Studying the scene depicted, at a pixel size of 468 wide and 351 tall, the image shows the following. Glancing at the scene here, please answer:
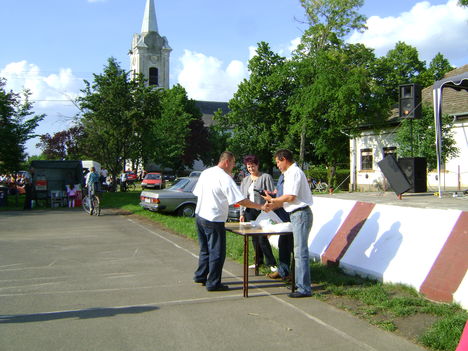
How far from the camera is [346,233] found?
7262 millimetres

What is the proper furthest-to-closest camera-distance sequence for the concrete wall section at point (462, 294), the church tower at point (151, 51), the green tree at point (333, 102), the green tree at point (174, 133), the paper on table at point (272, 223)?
the church tower at point (151, 51)
the green tree at point (174, 133)
the green tree at point (333, 102)
the paper on table at point (272, 223)
the concrete wall section at point (462, 294)

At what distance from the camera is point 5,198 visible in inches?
837

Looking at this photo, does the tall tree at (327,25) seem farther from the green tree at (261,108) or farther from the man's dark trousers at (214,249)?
the man's dark trousers at (214,249)

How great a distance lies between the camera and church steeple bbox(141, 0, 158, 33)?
261 ft

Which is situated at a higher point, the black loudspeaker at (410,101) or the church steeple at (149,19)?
the church steeple at (149,19)

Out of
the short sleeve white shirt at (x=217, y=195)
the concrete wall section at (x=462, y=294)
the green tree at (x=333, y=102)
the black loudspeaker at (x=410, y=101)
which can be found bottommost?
the concrete wall section at (x=462, y=294)

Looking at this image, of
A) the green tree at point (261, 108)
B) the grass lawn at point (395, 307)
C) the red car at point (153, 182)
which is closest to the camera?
the grass lawn at point (395, 307)

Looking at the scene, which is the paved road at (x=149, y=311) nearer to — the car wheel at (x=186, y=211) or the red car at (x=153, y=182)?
the car wheel at (x=186, y=211)

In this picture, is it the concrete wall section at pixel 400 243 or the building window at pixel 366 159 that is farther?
the building window at pixel 366 159

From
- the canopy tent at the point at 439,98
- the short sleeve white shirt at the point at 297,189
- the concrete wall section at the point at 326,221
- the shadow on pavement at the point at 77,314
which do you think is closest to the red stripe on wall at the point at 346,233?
the concrete wall section at the point at 326,221

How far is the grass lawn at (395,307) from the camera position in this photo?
4184 millimetres

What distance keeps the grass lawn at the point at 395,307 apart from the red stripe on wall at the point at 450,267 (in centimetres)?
13

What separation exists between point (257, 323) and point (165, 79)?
3171 inches

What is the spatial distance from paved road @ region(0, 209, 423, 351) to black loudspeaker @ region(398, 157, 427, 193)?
7.00 metres
